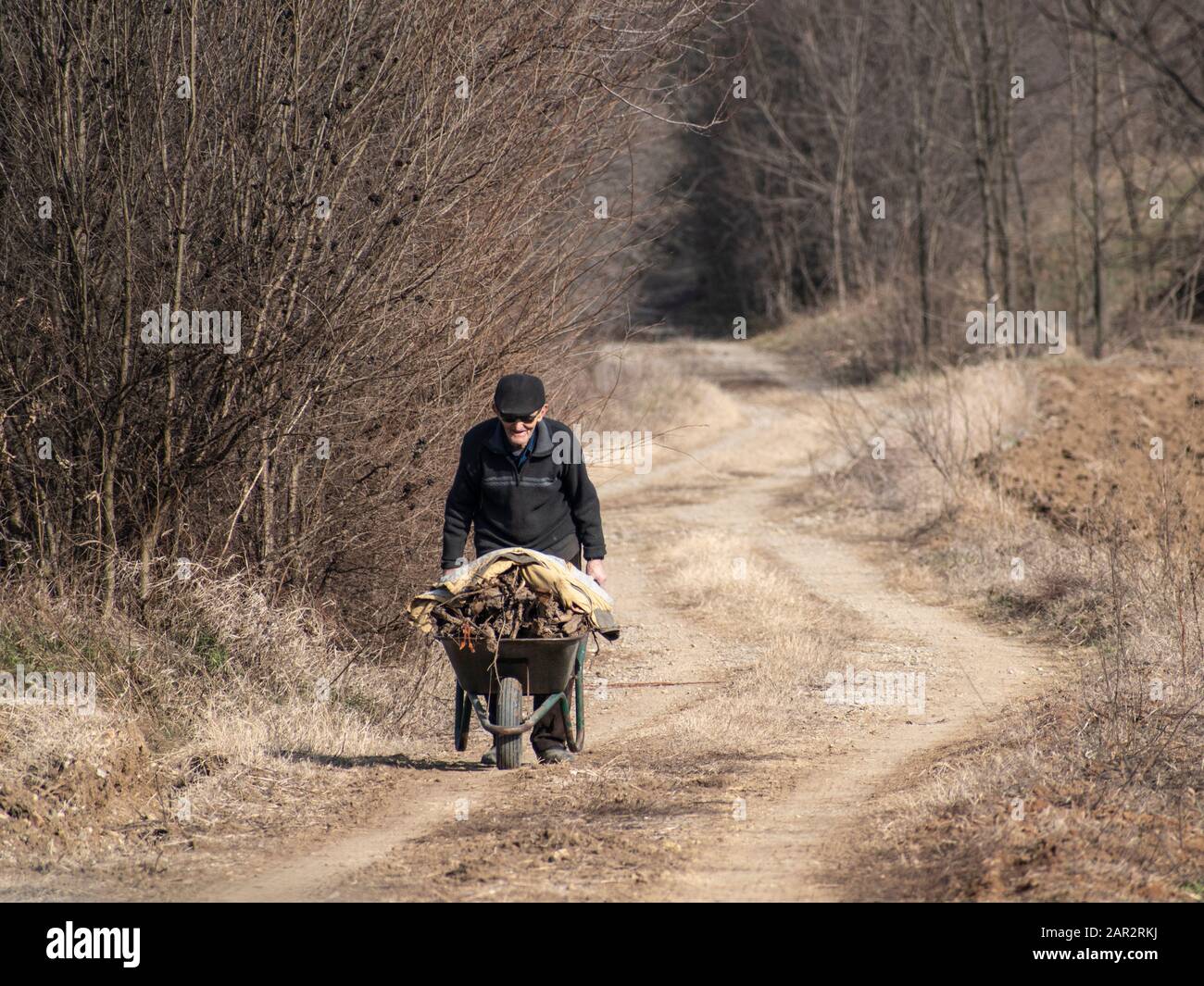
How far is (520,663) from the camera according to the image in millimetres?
6938

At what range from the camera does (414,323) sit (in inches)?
360

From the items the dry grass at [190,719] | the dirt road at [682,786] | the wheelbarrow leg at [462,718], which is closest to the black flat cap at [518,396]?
the wheelbarrow leg at [462,718]

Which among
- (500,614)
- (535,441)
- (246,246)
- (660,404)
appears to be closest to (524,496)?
(535,441)

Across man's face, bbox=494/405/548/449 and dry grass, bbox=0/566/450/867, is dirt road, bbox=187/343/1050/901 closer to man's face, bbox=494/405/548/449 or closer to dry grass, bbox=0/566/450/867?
dry grass, bbox=0/566/450/867

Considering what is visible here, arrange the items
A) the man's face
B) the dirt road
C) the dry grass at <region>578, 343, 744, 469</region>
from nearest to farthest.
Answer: the dirt road, the man's face, the dry grass at <region>578, 343, 744, 469</region>

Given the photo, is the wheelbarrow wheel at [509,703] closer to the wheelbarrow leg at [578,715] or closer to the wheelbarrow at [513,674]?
the wheelbarrow at [513,674]

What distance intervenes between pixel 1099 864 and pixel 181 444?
555 cm

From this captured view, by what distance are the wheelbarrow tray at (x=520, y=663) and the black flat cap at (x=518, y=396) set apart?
1.09 m

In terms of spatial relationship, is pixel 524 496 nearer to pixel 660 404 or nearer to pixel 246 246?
pixel 246 246

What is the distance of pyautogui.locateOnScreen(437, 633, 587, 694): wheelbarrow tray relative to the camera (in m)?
6.85

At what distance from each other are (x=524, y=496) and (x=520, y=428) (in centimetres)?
36

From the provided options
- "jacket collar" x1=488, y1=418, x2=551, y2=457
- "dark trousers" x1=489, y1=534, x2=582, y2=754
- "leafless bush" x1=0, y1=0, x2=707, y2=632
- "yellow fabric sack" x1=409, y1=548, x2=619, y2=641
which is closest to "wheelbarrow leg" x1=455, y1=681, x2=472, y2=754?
"dark trousers" x1=489, y1=534, x2=582, y2=754

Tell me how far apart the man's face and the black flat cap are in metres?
0.06
